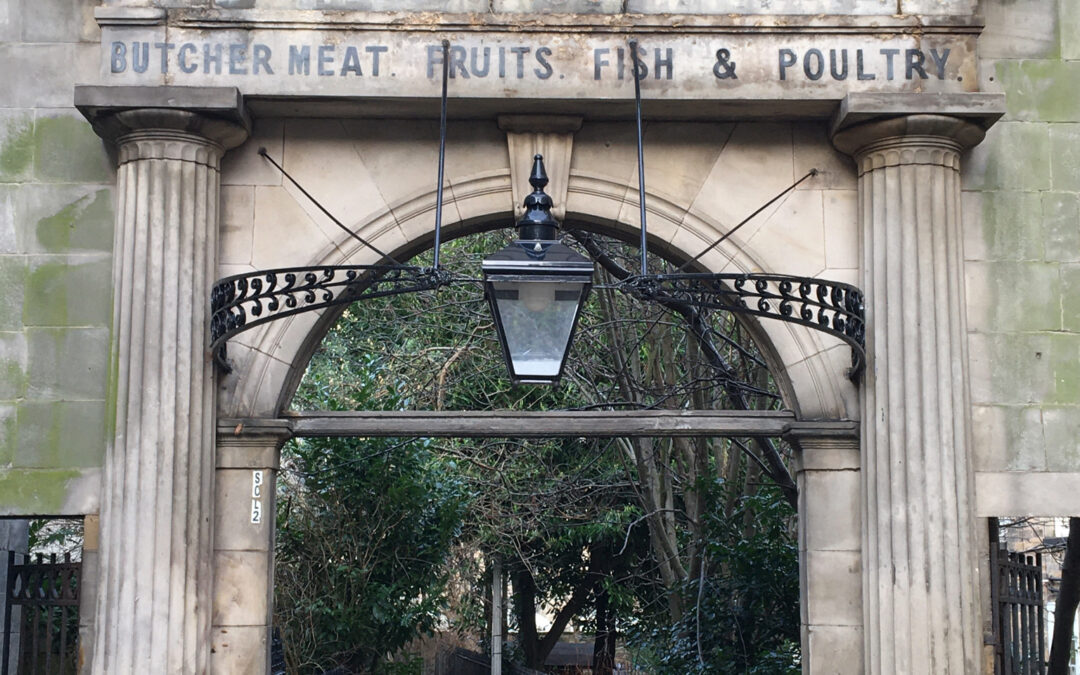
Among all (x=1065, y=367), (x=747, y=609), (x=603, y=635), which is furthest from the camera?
(x=603, y=635)

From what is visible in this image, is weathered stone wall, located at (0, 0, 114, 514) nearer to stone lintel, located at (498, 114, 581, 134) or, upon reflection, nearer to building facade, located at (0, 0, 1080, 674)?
building facade, located at (0, 0, 1080, 674)

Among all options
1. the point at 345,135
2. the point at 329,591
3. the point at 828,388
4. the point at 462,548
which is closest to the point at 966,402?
the point at 828,388

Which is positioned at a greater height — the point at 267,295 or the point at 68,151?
the point at 68,151

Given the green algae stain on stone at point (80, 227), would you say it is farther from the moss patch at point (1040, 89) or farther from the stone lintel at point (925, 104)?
the moss patch at point (1040, 89)

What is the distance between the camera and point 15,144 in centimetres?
783

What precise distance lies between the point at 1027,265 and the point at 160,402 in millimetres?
4687

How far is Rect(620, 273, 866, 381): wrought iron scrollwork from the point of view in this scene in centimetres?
663

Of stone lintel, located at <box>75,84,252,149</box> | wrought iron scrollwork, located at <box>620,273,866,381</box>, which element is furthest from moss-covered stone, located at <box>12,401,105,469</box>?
wrought iron scrollwork, located at <box>620,273,866,381</box>

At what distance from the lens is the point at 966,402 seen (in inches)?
293

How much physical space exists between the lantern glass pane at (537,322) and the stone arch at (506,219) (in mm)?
1993

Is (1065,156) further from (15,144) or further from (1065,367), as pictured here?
(15,144)

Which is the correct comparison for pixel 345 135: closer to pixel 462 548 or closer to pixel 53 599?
pixel 53 599

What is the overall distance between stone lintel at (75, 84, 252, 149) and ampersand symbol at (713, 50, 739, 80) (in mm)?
2542

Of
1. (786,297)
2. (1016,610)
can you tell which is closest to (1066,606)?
(1016,610)
